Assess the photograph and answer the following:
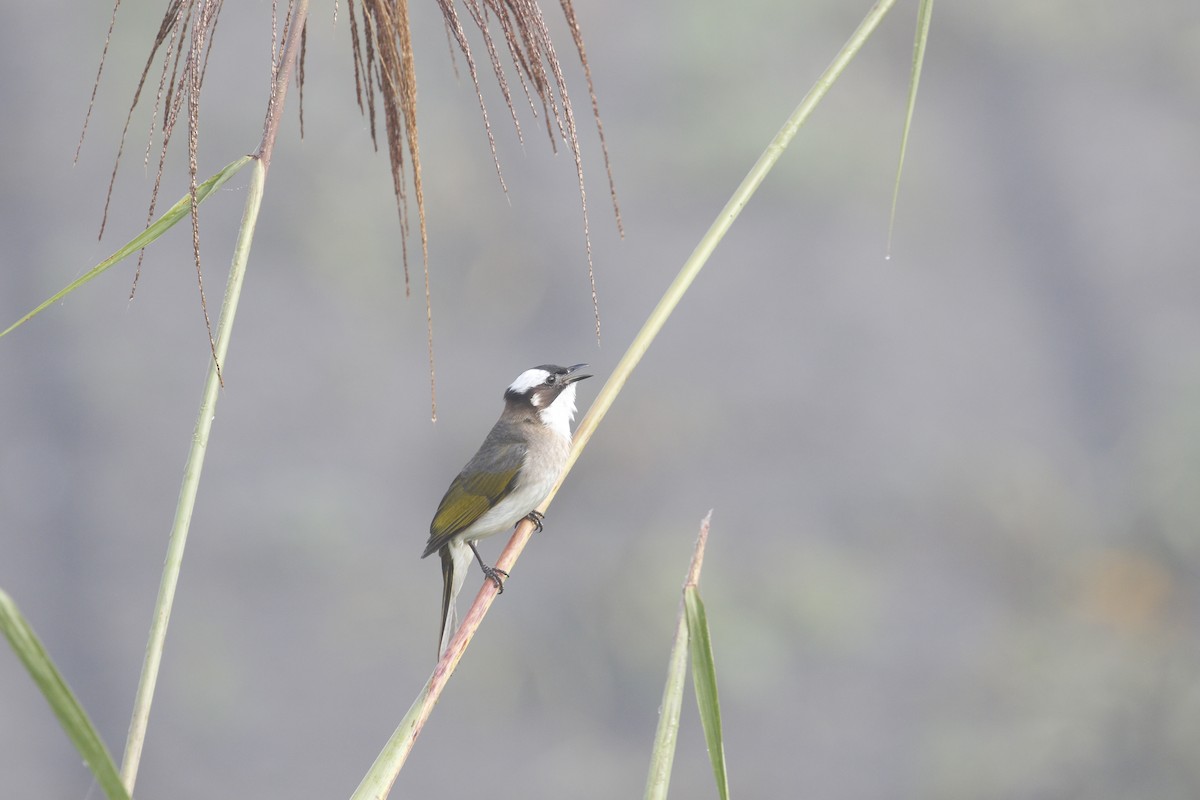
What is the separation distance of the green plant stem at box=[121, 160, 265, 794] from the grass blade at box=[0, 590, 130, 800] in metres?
0.28

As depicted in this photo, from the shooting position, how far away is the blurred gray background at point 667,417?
889 cm

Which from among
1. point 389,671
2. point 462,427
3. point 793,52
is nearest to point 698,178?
point 793,52

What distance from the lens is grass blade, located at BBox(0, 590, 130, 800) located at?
1.05 meters

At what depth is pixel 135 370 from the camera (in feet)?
35.4

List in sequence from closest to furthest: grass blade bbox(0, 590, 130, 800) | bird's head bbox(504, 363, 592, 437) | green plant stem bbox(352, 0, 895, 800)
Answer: grass blade bbox(0, 590, 130, 800), green plant stem bbox(352, 0, 895, 800), bird's head bbox(504, 363, 592, 437)

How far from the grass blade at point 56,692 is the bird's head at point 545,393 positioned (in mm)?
3102

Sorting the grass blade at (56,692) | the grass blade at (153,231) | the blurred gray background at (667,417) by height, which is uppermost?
the grass blade at (153,231)

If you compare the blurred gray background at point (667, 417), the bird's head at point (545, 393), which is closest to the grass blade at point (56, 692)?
the bird's head at point (545, 393)

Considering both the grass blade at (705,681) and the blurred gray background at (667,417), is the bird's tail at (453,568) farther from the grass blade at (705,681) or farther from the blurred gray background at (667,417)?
the blurred gray background at (667,417)

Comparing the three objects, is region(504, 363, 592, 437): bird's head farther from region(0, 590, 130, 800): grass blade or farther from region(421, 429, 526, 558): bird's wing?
region(0, 590, 130, 800): grass blade

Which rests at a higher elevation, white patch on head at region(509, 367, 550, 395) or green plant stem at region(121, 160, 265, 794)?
green plant stem at region(121, 160, 265, 794)

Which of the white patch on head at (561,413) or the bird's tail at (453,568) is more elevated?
the white patch on head at (561,413)

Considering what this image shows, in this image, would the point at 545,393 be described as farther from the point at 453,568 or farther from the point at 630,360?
the point at 630,360

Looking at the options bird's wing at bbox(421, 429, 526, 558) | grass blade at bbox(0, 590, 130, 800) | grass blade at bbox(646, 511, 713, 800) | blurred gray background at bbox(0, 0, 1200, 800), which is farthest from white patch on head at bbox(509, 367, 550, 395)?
blurred gray background at bbox(0, 0, 1200, 800)
